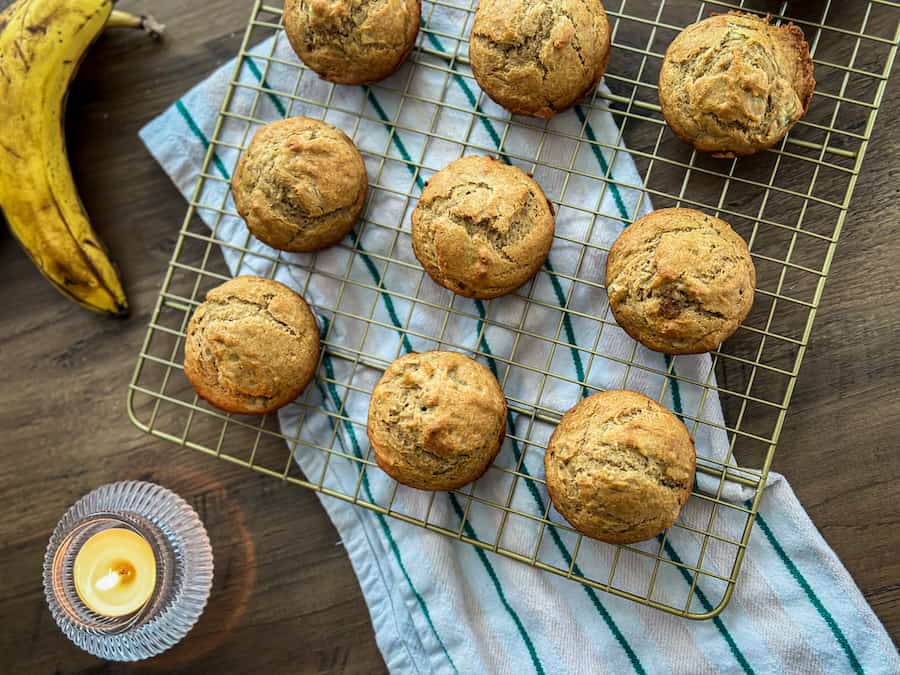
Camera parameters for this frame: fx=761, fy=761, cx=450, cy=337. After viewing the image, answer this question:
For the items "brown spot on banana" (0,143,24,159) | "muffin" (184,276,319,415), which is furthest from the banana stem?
"muffin" (184,276,319,415)

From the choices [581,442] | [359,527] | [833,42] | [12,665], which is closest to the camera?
[581,442]

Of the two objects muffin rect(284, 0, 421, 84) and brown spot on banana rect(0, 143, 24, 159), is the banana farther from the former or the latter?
muffin rect(284, 0, 421, 84)

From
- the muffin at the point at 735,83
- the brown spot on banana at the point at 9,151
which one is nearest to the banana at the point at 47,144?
the brown spot on banana at the point at 9,151

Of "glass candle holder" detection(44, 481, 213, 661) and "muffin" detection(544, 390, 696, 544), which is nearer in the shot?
"muffin" detection(544, 390, 696, 544)

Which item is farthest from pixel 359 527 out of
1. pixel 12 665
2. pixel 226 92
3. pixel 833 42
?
pixel 833 42

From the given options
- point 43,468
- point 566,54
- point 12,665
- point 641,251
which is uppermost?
point 566,54

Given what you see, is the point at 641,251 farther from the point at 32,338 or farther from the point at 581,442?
the point at 32,338

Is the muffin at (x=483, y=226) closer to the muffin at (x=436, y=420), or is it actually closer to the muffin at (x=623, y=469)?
the muffin at (x=436, y=420)
